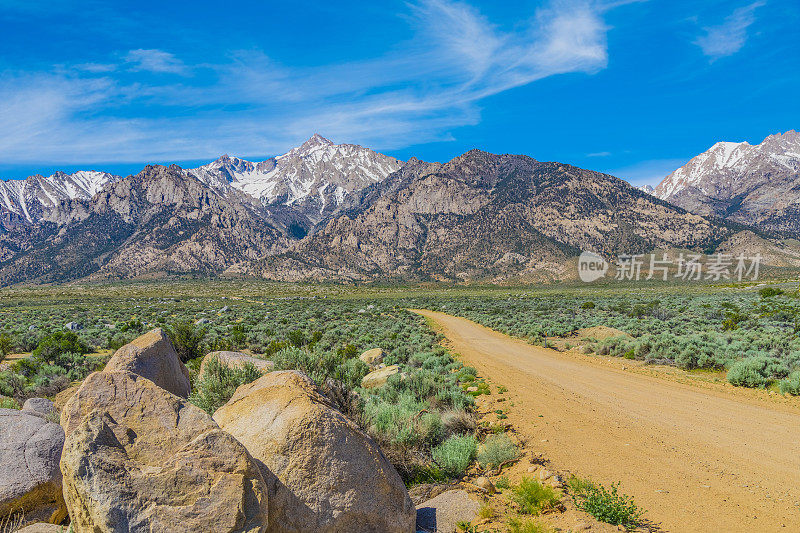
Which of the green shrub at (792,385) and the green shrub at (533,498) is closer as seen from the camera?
the green shrub at (533,498)

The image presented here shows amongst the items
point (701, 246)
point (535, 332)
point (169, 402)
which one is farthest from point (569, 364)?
point (701, 246)

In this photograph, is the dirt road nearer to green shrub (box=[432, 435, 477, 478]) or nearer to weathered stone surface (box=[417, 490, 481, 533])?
green shrub (box=[432, 435, 477, 478])

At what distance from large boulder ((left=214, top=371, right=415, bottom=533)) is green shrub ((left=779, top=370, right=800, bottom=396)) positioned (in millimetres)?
13064

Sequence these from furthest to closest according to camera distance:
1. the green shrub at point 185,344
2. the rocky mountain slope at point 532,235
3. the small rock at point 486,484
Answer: the rocky mountain slope at point 532,235
the green shrub at point 185,344
the small rock at point 486,484

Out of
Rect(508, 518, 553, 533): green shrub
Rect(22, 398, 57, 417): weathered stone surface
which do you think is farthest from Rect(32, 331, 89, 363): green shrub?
Rect(508, 518, 553, 533): green shrub

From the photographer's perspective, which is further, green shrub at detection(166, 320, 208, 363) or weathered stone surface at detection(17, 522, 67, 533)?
green shrub at detection(166, 320, 208, 363)

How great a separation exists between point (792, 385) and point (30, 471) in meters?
16.8

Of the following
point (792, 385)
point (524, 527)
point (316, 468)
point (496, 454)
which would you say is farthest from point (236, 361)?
point (792, 385)

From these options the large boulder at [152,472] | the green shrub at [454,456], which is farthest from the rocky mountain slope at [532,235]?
the large boulder at [152,472]

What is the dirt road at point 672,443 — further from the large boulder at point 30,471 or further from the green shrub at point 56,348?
the green shrub at point 56,348

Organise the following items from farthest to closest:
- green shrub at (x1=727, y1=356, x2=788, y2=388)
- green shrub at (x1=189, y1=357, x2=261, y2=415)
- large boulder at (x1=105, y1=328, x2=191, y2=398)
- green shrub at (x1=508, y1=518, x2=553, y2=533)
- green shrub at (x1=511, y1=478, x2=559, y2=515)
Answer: green shrub at (x1=727, y1=356, x2=788, y2=388)
large boulder at (x1=105, y1=328, x2=191, y2=398)
green shrub at (x1=189, y1=357, x2=261, y2=415)
green shrub at (x1=511, y1=478, x2=559, y2=515)
green shrub at (x1=508, y1=518, x2=553, y2=533)

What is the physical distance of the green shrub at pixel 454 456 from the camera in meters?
6.45

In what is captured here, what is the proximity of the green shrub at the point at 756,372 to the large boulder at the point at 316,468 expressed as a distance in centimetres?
1366

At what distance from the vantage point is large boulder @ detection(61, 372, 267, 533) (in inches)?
104
